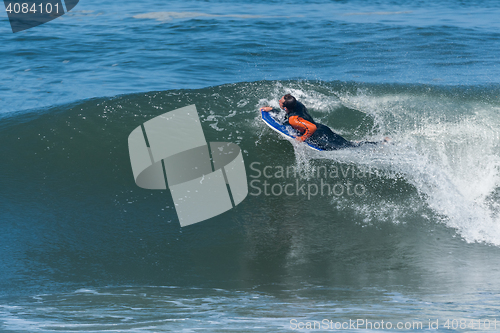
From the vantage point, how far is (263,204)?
7.31 metres

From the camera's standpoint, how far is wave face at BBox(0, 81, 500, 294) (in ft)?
18.8

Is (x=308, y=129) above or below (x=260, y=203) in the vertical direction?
above

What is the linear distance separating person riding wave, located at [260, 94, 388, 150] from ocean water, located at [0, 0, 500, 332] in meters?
0.27

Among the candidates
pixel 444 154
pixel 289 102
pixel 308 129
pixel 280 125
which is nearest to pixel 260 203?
pixel 308 129

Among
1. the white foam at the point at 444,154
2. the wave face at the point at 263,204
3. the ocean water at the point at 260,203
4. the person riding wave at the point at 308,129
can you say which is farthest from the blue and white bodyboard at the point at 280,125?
the white foam at the point at 444,154

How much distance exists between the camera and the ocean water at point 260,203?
4.55 meters

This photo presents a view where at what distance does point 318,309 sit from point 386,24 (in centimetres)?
1820

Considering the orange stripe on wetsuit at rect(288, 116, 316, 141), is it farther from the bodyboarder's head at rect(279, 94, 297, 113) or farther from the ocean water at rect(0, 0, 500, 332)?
the ocean water at rect(0, 0, 500, 332)

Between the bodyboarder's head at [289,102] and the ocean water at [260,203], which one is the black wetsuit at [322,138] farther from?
the ocean water at [260,203]

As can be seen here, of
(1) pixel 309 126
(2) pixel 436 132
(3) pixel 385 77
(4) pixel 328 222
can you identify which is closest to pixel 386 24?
(3) pixel 385 77

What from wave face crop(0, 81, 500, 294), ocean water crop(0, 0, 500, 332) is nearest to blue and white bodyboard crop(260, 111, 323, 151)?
ocean water crop(0, 0, 500, 332)

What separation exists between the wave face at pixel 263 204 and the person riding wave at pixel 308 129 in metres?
0.23

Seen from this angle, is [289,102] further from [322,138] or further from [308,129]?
[322,138]

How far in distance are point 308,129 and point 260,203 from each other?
1.74 metres
